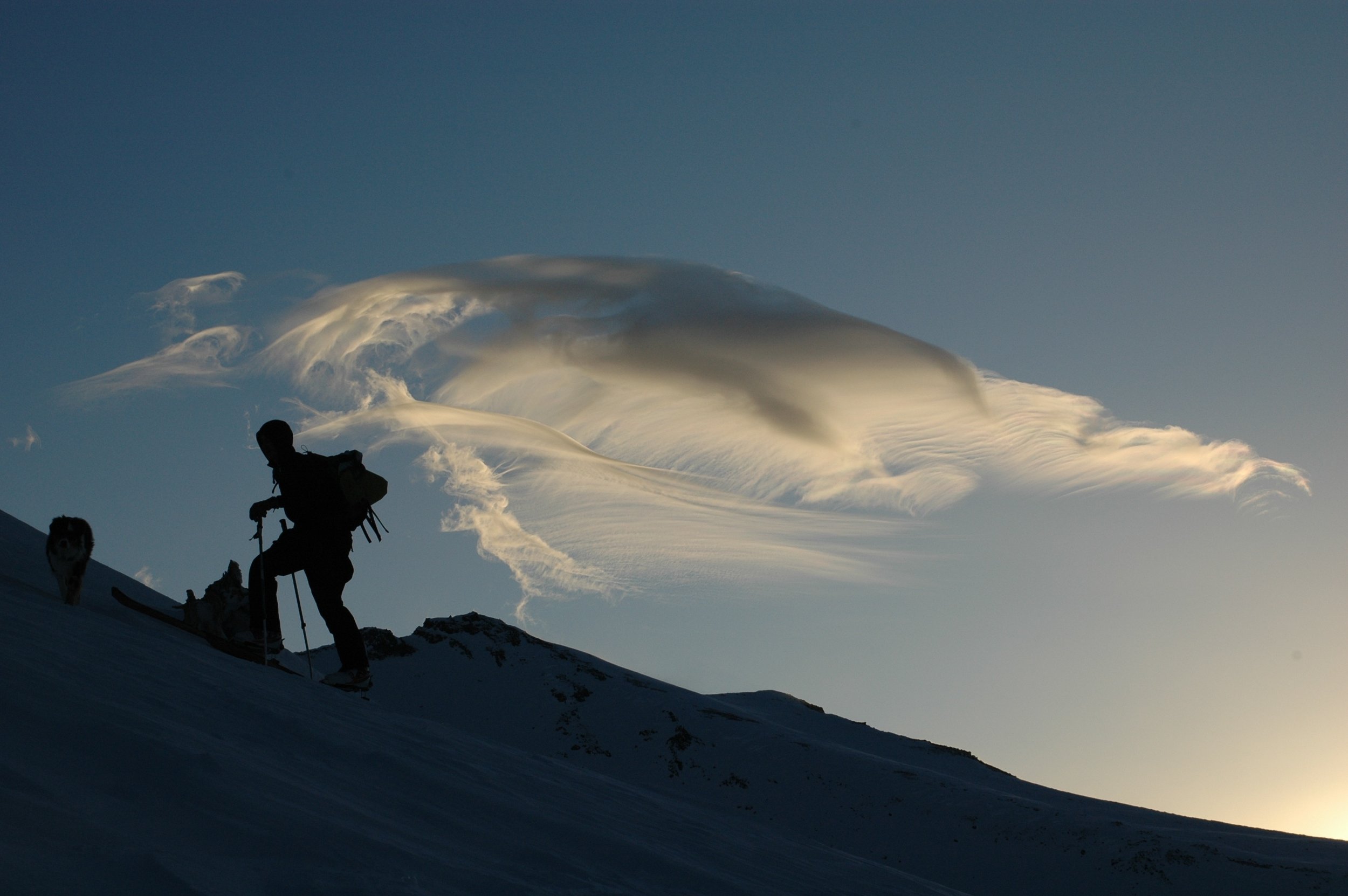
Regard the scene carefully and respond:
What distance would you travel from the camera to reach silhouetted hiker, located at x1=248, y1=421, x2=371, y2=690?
10.6 meters

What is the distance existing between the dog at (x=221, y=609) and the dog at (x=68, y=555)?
1271 mm

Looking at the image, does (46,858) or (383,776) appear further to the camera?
(383,776)

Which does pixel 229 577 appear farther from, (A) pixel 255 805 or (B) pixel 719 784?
(B) pixel 719 784

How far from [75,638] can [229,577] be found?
12.6ft

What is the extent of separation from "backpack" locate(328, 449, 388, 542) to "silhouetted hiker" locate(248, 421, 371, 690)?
42 mm

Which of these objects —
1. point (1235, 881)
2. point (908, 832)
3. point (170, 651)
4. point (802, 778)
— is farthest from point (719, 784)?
point (170, 651)

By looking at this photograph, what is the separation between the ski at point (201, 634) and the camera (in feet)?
33.3

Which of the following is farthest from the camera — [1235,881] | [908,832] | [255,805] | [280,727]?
[908,832]

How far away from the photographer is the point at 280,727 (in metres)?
7.10

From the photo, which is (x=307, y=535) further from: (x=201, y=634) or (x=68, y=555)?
→ (x=68, y=555)

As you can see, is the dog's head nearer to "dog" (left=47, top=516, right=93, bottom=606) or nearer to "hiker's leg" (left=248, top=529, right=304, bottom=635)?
"dog" (left=47, top=516, right=93, bottom=606)

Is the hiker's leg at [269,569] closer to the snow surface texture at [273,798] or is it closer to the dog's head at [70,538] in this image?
the snow surface texture at [273,798]

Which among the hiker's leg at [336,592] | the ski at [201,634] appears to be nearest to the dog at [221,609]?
Answer: the ski at [201,634]

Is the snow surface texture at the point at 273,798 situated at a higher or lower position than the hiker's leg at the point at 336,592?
lower
